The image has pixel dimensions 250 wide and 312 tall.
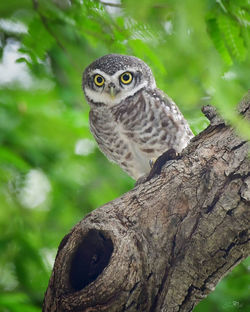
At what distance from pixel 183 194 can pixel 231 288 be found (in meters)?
1.23

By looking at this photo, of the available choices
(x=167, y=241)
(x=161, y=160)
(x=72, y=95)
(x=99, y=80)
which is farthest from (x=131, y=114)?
(x=167, y=241)

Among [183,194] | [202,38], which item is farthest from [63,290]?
[202,38]

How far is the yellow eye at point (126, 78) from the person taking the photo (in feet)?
10.3

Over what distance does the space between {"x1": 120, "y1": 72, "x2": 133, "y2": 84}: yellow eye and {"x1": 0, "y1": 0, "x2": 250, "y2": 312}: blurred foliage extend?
Result: 26cm

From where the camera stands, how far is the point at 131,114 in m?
3.02

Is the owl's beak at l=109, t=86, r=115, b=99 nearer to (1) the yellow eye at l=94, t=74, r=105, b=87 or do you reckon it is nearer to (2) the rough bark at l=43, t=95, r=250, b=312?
(1) the yellow eye at l=94, t=74, r=105, b=87

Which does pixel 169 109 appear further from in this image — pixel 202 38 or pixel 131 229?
pixel 202 38

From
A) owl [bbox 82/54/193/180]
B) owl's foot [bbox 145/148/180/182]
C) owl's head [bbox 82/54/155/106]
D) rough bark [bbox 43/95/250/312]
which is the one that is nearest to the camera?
rough bark [bbox 43/95/250/312]

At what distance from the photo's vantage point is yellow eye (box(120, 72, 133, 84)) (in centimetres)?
315

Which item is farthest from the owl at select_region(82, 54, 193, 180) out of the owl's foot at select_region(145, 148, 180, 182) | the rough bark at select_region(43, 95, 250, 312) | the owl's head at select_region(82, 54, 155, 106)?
the rough bark at select_region(43, 95, 250, 312)

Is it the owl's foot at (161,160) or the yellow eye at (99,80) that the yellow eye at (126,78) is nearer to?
the yellow eye at (99,80)

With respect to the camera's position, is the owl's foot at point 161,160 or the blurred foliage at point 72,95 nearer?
the blurred foliage at point 72,95

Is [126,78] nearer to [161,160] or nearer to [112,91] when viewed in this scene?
[112,91]

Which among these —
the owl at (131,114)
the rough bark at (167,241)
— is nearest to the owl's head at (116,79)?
the owl at (131,114)
